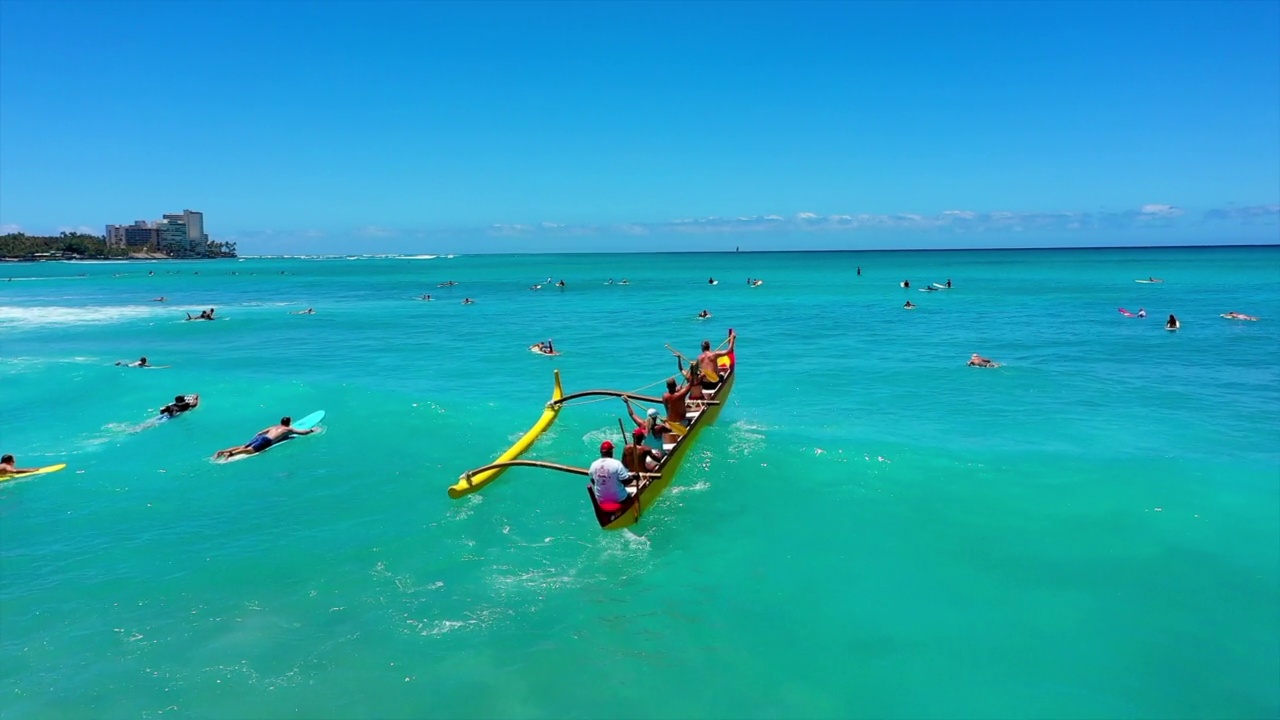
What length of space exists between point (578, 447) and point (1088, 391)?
1557 centimetres

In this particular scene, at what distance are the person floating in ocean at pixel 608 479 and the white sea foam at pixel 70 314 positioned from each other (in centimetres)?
4562

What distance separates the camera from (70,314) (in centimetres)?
5072

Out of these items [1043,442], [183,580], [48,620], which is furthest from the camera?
[1043,442]

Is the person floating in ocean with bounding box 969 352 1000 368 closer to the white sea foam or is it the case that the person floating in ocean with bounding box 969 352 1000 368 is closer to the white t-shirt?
the white t-shirt

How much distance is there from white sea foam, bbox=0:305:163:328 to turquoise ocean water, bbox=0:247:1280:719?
2456 centimetres

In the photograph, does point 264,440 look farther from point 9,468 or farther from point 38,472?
point 9,468

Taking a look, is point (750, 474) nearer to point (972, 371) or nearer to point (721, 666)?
point (721, 666)

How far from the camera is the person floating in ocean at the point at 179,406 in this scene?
21.0 metres

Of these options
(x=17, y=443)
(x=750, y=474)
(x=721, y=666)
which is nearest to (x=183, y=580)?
(x=721, y=666)

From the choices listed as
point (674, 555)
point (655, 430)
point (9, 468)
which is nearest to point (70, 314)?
point (9, 468)

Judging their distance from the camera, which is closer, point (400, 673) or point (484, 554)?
point (400, 673)

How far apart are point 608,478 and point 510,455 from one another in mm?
4611

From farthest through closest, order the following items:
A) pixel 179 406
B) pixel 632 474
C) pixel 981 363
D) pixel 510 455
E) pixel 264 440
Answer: pixel 981 363 < pixel 179 406 < pixel 264 440 < pixel 510 455 < pixel 632 474

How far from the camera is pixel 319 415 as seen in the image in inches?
797
